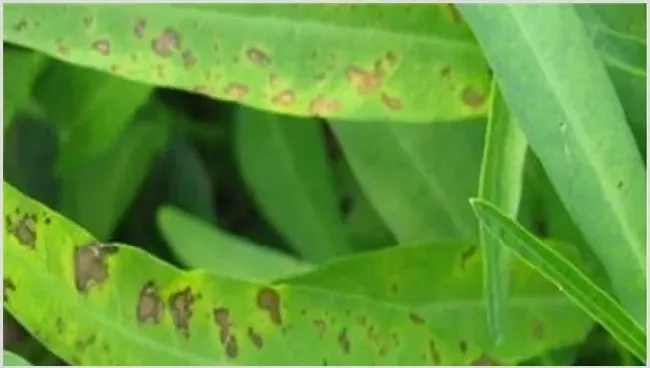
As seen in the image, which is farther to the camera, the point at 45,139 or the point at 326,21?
the point at 45,139

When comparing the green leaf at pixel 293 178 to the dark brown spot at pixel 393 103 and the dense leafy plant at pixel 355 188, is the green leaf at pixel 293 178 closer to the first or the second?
the dense leafy plant at pixel 355 188

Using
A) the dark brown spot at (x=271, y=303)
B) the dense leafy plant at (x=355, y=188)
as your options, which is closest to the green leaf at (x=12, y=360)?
the dense leafy plant at (x=355, y=188)

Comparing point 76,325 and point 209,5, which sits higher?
point 209,5

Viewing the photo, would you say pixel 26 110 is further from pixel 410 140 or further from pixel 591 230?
pixel 591 230

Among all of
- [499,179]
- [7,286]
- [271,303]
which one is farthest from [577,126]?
[7,286]

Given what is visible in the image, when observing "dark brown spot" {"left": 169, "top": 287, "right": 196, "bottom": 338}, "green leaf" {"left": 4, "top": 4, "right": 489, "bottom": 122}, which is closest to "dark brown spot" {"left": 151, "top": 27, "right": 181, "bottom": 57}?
"green leaf" {"left": 4, "top": 4, "right": 489, "bottom": 122}

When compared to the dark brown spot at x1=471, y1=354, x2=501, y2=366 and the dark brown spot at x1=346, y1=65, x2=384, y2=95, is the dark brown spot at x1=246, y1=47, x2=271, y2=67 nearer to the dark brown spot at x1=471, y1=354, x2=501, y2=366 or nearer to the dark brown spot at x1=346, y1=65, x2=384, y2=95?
the dark brown spot at x1=346, y1=65, x2=384, y2=95

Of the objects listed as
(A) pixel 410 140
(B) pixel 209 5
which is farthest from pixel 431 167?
(B) pixel 209 5
